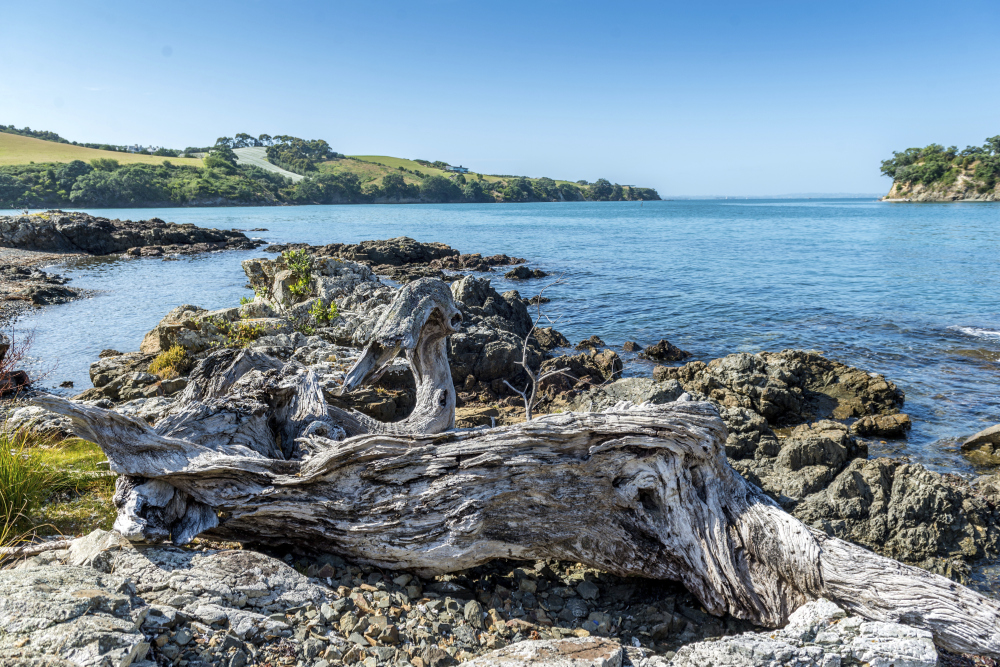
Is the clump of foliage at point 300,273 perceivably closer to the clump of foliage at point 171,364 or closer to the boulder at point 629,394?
the clump of foliage at point 171,364

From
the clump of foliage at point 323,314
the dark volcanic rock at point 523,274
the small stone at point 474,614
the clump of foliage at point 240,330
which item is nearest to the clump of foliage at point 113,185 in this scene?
the dark volcanic rock at point 523,274

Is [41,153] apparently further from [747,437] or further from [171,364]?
[747,437]

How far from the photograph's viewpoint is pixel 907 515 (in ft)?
21.2

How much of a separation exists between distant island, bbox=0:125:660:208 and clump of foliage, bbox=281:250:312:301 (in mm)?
107971

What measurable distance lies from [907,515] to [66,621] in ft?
26.6

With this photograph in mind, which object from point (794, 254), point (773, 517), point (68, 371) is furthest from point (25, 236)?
point (794, 254)

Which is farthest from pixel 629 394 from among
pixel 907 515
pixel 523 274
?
pixel 523 274

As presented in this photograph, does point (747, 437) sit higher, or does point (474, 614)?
point (474, 614)

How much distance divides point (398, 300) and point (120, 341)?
15.3m

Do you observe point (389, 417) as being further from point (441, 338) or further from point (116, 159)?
point (116, 159)

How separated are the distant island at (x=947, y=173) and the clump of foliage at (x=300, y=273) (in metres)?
136

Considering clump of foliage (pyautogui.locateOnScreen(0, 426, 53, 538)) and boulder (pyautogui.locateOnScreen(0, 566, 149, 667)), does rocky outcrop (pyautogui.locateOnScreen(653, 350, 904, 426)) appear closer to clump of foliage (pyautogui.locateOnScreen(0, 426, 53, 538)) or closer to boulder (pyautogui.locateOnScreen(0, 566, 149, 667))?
boulder (pyautogui.locateOnScreen(0, 566, 149, 667))

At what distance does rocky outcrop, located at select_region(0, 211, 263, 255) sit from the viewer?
43.2m

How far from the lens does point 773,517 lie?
436 centimetres
